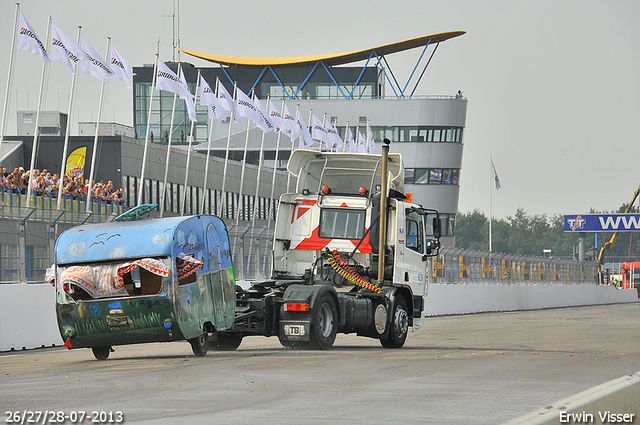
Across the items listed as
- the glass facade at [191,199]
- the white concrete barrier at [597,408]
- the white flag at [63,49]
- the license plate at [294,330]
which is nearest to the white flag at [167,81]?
the white flag at [63,49]

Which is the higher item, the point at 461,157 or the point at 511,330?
the point at 461,157

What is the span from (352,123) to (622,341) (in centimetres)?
6834

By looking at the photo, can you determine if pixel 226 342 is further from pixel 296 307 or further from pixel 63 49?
pixel 63 49

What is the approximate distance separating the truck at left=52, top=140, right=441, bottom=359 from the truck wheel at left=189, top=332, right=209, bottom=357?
3cm

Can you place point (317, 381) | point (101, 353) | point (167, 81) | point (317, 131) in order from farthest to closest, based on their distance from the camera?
point (317, 131) < point (167, 81) < point (101, 353) < point (317, 381)

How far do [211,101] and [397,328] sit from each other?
22038 millimetres

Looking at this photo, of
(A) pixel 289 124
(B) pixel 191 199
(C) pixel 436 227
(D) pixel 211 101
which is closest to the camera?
(C) pixel 436 227

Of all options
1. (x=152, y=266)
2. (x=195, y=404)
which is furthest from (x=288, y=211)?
(x=195, y=404)

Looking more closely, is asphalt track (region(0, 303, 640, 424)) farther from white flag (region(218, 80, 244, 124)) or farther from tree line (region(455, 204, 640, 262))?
tree line (region(455, 204, 640, 262))

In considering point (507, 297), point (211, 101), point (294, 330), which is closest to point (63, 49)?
point (211, 101)

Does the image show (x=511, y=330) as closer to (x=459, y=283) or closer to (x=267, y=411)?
(x=459, y=283)

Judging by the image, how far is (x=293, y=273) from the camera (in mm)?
19375

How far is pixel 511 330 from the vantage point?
25.7 meters

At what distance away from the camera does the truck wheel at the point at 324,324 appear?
55.9ft
